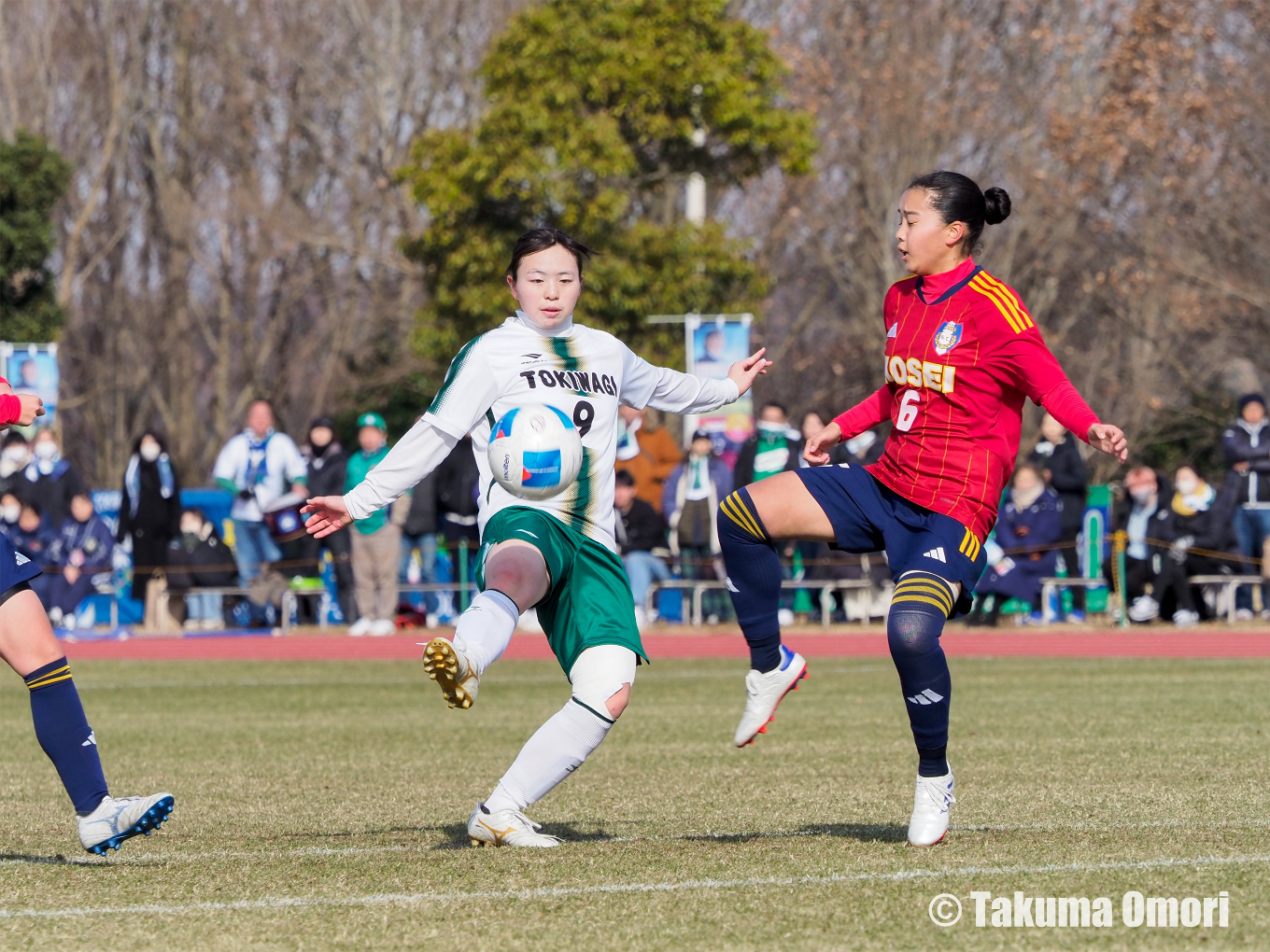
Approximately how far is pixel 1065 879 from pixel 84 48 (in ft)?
126

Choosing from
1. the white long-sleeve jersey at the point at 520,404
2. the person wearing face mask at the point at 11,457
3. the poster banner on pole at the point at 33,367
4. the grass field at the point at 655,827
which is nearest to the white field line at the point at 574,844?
the grass field at the point at 655,827

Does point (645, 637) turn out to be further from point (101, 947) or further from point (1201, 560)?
point (101, 947)

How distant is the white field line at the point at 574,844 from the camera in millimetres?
5773

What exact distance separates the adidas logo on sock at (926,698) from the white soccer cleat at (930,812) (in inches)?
9.5

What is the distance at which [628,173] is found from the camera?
2638 cm

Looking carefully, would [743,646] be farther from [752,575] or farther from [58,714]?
[58,714]

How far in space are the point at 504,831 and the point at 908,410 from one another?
1929 mm

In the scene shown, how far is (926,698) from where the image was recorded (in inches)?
233

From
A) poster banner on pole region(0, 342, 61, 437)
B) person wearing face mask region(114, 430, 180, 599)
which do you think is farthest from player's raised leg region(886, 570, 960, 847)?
poster banner on pole region(0, 342, 61, 437)

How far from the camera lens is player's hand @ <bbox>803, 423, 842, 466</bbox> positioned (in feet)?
21.5

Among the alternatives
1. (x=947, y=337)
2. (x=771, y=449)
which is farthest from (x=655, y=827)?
(x=771, y=449)

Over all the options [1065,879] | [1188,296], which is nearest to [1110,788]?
[1065,879]

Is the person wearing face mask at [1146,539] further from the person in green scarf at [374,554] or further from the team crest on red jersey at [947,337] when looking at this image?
the team crest on red jersey at [947,337]

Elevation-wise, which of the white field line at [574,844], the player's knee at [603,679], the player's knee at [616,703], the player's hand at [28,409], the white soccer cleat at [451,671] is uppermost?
the player's hand at [28,409]
